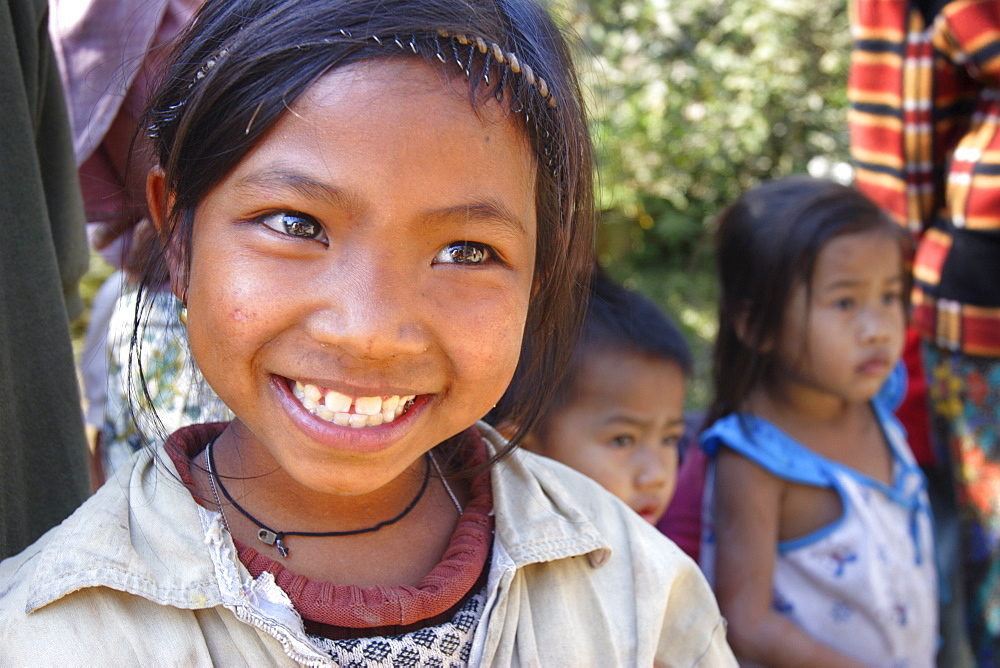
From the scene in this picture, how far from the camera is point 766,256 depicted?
260 centimetres

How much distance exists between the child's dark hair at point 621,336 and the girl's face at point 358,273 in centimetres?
102

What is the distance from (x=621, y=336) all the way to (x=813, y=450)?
27.9 inches

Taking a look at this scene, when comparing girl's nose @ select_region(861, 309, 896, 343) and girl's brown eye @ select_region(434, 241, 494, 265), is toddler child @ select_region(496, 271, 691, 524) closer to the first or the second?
girl's nose @ select_region(861, 309, 896, 343)

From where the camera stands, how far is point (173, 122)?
4.10 feet

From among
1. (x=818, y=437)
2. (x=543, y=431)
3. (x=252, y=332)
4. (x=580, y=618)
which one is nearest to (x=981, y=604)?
(x=818, y=437)

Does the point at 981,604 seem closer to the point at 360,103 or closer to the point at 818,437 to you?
the point at 818,437

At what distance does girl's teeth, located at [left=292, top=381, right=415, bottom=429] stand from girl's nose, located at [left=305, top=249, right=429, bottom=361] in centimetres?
7

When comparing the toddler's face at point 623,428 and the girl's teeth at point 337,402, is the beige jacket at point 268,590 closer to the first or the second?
the girl's teeth at point 337,402

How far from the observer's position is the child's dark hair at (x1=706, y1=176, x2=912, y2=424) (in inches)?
100.0

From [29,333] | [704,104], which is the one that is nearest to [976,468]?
[29,333]

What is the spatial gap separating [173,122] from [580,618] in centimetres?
86

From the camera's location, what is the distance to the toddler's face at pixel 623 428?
218cm

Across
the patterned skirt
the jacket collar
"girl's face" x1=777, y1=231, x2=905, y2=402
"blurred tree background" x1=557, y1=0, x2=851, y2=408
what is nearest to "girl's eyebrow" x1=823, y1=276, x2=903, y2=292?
"girl's face" x1=777, y1=231, x2=905, y2=402

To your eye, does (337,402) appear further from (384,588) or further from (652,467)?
(652,467)
